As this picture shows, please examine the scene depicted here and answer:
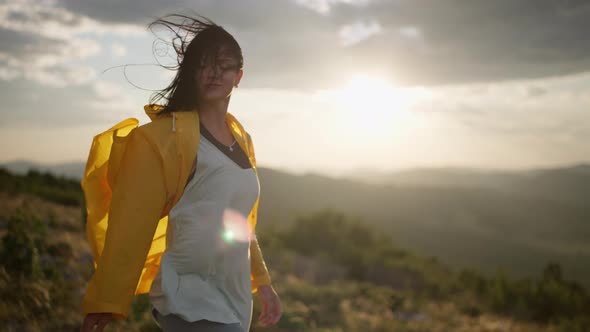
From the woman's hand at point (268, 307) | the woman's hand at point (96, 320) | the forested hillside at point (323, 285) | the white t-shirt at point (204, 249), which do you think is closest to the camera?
the woman's hand at point (96, 320)

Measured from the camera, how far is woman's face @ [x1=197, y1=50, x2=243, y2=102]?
2.40 meters

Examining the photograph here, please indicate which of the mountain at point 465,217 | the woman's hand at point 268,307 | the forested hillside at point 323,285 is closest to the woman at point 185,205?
the woman's hand at point 268,307

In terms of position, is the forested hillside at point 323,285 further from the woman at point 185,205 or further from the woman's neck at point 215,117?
the woman's neck at point 215,117

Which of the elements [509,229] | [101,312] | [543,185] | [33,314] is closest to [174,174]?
[101,312]

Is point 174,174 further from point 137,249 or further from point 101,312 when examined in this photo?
point 101,312

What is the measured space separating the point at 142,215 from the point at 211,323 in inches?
19.6

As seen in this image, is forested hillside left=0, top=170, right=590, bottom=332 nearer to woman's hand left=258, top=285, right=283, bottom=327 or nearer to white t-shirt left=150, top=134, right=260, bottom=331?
woman's hand left=258, top=285, right=283, bottom=327

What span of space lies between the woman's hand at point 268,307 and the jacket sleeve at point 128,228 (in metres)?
0.95

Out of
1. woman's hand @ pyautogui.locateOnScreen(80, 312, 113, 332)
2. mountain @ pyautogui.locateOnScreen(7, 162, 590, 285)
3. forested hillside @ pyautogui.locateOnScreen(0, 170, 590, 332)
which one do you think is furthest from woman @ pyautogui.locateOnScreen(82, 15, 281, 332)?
mountain @ pyautogui.locateOnScreen(7, 162, 590, 285)

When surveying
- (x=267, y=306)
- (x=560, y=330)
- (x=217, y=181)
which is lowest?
(x=560, y=330)

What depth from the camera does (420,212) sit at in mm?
121562

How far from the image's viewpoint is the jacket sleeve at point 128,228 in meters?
2.05

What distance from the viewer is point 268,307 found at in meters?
2.92

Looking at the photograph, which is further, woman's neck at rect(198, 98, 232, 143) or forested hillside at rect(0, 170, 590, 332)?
forested hillside at rect(0, 170, 590, 332)
